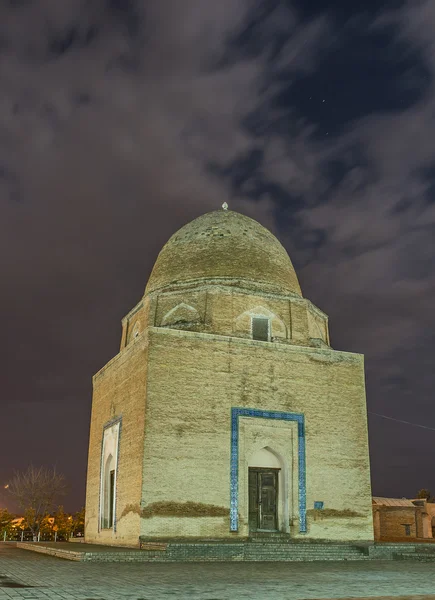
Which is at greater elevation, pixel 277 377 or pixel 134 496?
pixel 277 377

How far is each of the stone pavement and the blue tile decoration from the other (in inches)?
109

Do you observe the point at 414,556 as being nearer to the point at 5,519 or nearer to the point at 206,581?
the point at 206,581

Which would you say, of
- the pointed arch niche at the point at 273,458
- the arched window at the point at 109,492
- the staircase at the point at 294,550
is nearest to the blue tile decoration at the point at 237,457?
the pointed arch niche at the point at 273,458

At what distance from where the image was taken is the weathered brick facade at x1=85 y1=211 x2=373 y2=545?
45.1ft

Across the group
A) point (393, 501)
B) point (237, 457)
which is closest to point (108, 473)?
point (237, 457)

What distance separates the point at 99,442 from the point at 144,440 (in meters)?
4.20

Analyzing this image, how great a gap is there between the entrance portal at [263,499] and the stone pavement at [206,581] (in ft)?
10.4

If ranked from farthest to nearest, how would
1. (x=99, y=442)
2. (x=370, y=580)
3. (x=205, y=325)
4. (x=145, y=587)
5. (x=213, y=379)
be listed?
(x=99, y=442)
(x=205, y=325)
(x=213, y=379)
(x=370, y=580)
(x=145, y=587)

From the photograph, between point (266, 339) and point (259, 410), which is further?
point (266, 339)

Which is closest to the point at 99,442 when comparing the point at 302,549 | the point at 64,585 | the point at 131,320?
the point at 131,320

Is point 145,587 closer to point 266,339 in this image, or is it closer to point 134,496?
point 134,496

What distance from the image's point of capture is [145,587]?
7.13 metres

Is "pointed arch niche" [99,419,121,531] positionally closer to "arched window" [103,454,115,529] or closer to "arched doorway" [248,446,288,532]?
"arched window" [103,454,115,529]

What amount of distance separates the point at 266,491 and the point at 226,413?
2137 millimetres
